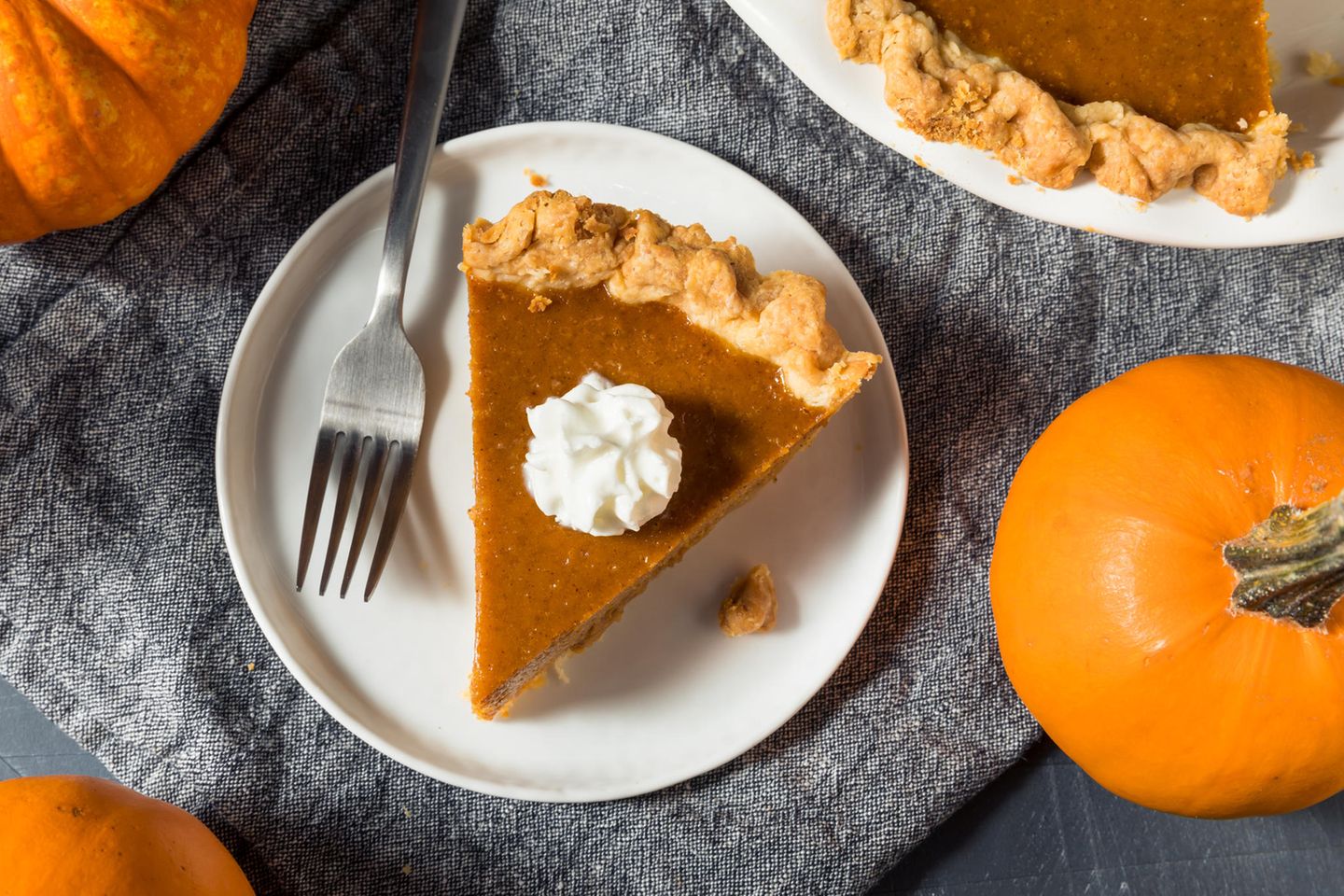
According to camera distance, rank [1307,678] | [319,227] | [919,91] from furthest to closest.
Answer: [319,227] → [919,91] → [1307,678]

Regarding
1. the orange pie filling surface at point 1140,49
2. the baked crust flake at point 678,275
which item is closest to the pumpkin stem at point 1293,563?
the baked crust flake at point 678,275

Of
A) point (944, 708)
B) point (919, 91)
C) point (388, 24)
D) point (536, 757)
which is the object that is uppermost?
point (919, 91)

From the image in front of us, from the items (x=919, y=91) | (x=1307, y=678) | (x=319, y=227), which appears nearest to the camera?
(x=1307, y=678)

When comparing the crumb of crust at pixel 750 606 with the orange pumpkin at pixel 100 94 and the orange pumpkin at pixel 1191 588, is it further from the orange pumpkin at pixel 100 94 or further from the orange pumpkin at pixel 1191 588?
the orange pumpkin at pixel 100 94

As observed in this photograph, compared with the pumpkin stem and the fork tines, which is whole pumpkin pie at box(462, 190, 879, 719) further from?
the pumpkin stem

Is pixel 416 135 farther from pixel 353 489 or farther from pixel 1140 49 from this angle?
pixel 1140 49

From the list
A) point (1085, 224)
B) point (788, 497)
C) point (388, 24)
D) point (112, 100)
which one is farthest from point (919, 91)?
point (112, 100)

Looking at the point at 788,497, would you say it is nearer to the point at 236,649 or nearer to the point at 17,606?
the point at 236,649
